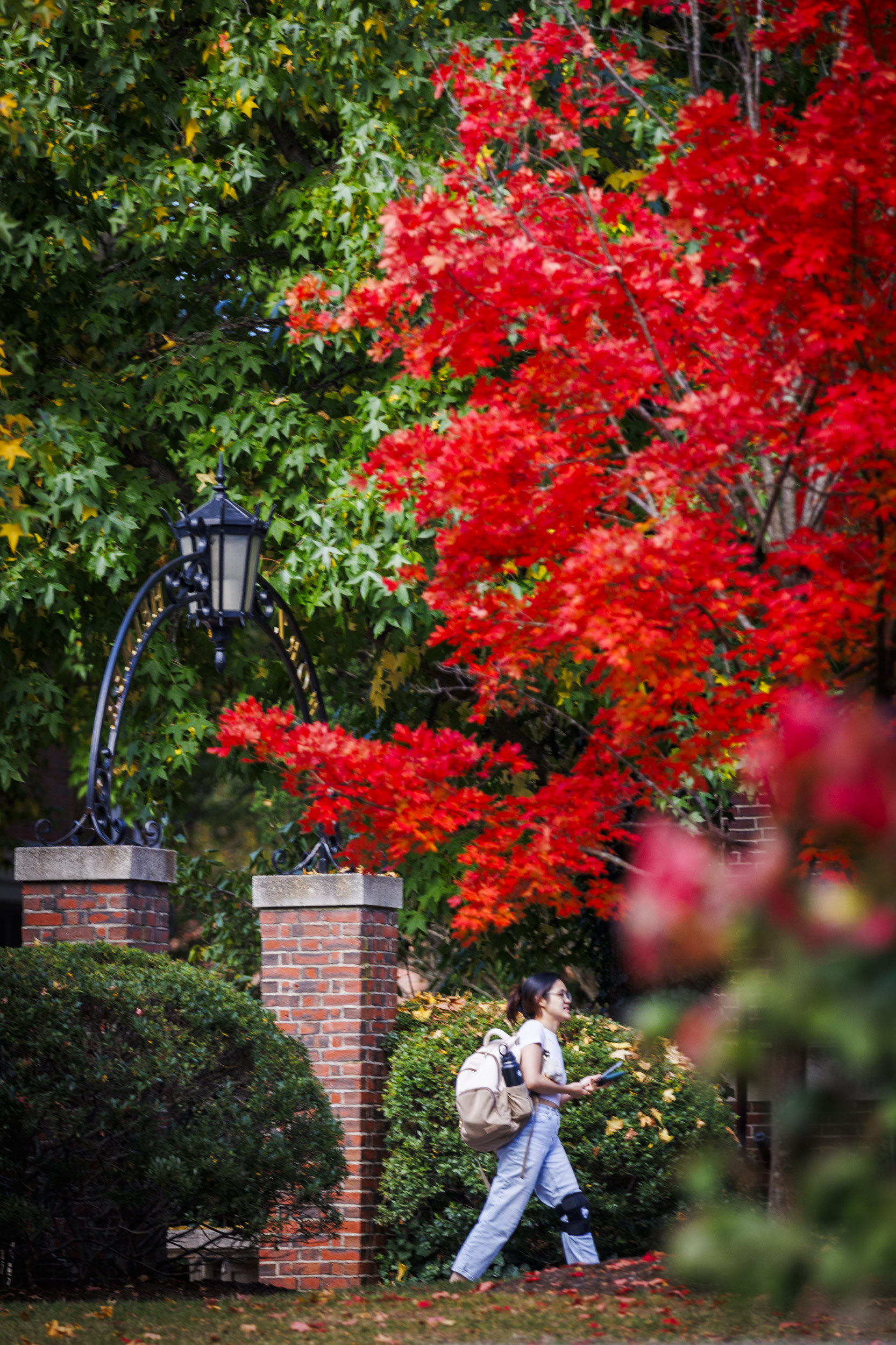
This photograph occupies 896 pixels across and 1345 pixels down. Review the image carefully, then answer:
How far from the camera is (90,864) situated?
9.38 meters

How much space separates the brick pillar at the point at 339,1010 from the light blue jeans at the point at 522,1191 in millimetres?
1410

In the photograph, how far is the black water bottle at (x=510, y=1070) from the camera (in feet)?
27.1

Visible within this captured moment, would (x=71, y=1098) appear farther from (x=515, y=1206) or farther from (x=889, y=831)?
(x=889, y=831)

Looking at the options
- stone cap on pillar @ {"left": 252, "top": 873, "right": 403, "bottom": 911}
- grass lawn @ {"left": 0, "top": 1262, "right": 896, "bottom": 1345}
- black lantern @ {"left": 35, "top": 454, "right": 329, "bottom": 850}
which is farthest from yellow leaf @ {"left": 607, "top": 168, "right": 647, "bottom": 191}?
grass lawn @ {"left": 0, "top": 1262, "right": 896, "bottom": 1345}

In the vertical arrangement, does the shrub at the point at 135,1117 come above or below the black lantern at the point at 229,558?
below

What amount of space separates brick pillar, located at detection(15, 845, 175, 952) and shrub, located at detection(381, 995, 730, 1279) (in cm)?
184

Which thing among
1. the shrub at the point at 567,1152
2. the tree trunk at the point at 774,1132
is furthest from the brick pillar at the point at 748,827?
the tree trunk at the point at 774,1132

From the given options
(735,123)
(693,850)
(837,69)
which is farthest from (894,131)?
(693,850)

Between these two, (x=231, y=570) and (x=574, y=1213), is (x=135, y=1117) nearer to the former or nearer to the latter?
(x=574, y=1213)

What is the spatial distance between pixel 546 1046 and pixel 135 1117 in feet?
7.17

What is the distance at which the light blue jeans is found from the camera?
8117 mm

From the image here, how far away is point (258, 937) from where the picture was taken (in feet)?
56.5

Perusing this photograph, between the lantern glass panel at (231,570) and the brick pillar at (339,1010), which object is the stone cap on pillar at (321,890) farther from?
the lantern glass panel at (231,570)

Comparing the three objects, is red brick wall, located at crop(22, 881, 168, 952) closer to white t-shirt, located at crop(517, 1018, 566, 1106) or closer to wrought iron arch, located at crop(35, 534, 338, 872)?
wrought iron arch, located at crop(35, 534, 338, 872)
